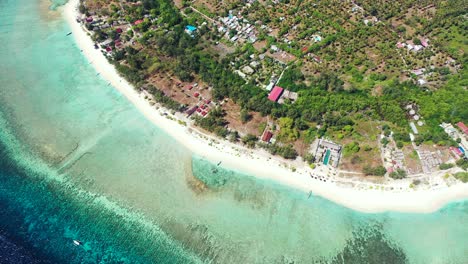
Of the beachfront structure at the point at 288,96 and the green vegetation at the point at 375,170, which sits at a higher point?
the beachfront structure at the point at 288,96

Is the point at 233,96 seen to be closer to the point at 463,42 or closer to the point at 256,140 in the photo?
the point at 256,140

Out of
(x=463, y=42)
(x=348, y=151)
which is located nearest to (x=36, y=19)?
(x=348, y=151)

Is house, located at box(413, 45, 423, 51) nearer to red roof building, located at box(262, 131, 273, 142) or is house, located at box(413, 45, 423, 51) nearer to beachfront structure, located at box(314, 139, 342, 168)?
beachfront structure, located at box(314, 139, 342, 168)

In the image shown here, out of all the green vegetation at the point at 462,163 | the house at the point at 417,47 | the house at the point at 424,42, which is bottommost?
the green vegetation at the point at 462,163

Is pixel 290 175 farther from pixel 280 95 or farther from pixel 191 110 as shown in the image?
pixel 191 110

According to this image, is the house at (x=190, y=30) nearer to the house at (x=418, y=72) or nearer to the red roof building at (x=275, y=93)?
the red roof building at (x=275, y=93)

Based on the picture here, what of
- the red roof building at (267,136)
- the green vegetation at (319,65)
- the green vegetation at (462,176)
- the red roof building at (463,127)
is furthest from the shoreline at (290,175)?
the red roof building at (463,127)
